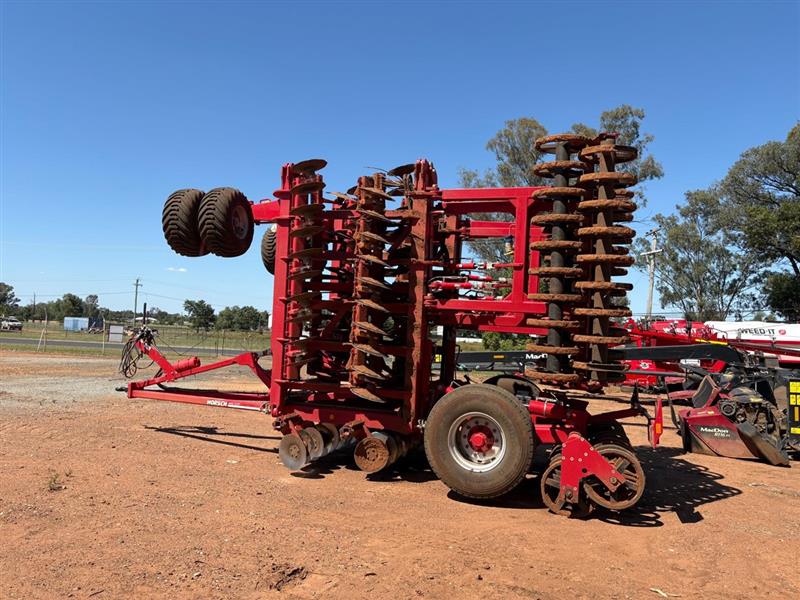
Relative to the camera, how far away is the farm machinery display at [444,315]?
5629 mm

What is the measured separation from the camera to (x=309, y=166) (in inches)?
278

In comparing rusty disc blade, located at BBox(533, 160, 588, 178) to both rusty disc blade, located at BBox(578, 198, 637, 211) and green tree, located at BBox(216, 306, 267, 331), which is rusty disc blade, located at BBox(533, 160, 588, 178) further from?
green tree, located at BBox(216, 306, 267, 331)

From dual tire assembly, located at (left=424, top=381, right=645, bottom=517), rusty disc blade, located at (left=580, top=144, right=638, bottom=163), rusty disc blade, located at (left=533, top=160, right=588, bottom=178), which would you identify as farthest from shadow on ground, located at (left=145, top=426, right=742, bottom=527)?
rusty disc blade, located at (left=580, top=144, right=638, bottom=163)

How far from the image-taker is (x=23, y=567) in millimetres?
3910

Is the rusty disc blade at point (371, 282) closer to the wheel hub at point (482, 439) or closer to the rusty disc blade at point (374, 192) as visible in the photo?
the rusty disc blade at point (374, 192)

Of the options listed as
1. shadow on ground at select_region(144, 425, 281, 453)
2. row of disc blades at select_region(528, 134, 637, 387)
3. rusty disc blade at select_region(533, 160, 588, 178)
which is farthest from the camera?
shadow on ground at select_region(144, 425, 281, 453)

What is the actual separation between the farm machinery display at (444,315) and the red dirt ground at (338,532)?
Result: 1.62ft

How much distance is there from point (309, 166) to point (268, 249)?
267 cm

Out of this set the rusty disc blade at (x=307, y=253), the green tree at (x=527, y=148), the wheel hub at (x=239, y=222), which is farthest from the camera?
the green tree at (x=527, y=148)

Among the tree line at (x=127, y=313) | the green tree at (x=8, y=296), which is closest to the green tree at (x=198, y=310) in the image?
the tree line at (x=127, y=313)

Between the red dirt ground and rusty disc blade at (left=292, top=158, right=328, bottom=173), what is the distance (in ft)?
11.9

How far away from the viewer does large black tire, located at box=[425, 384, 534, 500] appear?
5684mm

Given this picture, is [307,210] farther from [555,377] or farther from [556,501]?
[556,501]

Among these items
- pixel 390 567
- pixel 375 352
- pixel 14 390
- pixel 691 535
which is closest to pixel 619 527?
pixel 691 535
